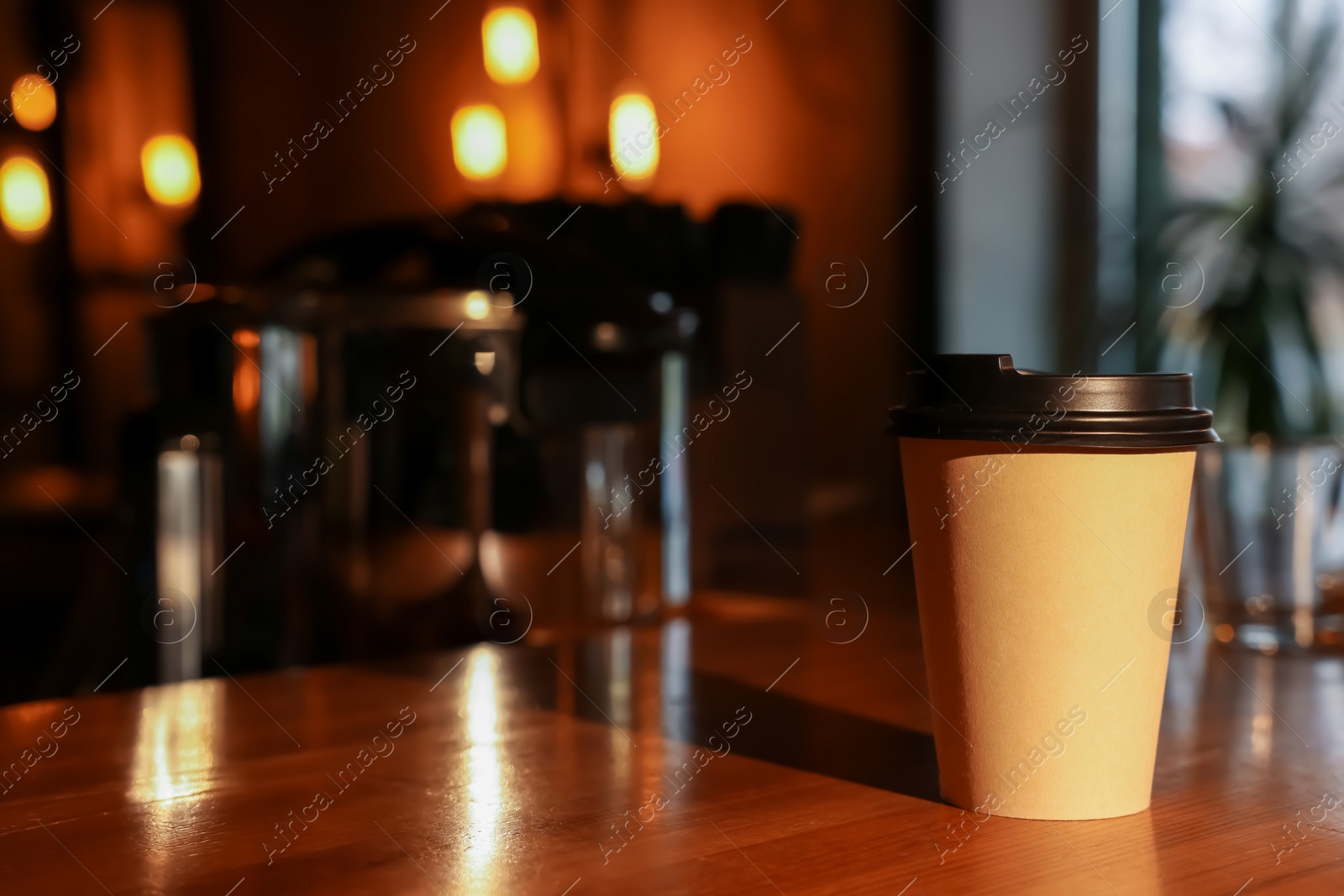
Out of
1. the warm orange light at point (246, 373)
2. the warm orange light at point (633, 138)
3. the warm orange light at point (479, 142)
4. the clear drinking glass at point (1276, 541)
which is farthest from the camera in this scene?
the warm orange light at point (633, 138)

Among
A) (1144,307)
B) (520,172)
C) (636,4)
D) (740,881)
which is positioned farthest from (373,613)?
(1144,307)

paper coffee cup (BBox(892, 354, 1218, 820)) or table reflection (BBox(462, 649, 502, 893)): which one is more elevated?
paper coffee cup (BBox(892, 354, 1218, 820))

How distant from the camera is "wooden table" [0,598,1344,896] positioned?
467mm

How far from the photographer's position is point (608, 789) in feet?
1.91

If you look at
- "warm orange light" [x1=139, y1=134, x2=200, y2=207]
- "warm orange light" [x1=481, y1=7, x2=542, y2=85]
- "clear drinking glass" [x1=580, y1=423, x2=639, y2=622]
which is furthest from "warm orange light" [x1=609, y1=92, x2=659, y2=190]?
"warm orange light" [x1=139, y1=134, x2=200, y2=207]

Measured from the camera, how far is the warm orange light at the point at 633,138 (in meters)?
1.83

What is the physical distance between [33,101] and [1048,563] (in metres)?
1.34

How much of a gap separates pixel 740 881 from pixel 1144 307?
8.66 feet

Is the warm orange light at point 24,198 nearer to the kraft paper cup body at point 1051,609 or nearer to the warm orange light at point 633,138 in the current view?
the warm orange light at point 633,138

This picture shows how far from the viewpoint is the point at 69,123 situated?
1436mm

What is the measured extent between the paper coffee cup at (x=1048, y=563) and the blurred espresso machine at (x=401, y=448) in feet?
3.07

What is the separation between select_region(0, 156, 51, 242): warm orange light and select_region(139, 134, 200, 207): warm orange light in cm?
11

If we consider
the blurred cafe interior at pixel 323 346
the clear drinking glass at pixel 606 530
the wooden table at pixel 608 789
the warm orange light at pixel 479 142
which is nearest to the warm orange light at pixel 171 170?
the blurred cafe interior at pixel 323 346

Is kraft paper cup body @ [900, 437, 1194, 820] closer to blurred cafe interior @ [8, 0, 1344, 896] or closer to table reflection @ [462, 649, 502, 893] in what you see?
blurred cafe interior @ [8, 0, 1344, 896]
